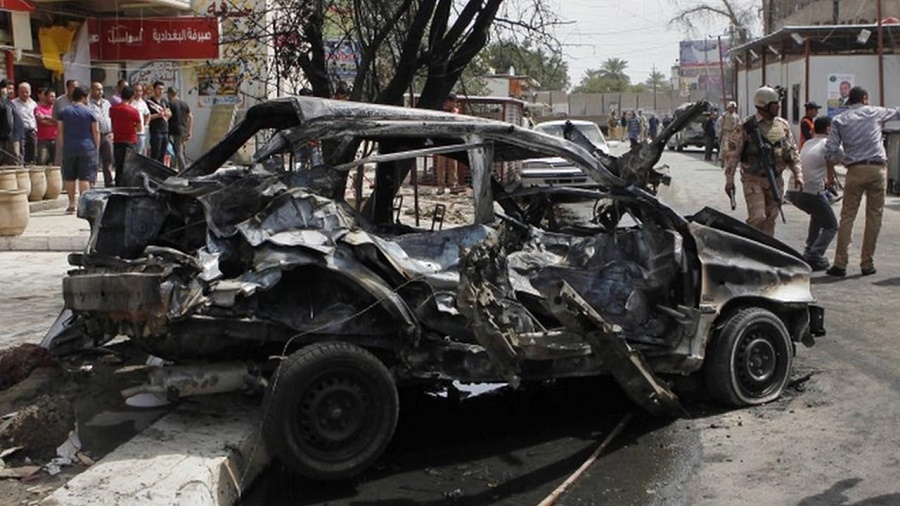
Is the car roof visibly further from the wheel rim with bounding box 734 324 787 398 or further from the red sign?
the red sign

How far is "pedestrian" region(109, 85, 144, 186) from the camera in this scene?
1430 centimetres

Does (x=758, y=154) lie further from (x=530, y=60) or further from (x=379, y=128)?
(x=379, y=128)

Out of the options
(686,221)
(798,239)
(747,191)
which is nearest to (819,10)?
(798,239)

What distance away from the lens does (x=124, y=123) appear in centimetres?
1440

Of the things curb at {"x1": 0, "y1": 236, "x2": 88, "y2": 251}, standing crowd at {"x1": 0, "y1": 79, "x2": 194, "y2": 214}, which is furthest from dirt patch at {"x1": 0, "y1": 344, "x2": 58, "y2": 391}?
curb at {"x1": 0, "y1": 236, "x2": 88, "y2": 251}

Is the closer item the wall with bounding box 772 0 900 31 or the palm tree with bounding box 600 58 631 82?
the wall with bounding box 772 0 900 31

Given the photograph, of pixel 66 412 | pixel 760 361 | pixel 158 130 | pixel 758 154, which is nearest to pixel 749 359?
pixel 760 361

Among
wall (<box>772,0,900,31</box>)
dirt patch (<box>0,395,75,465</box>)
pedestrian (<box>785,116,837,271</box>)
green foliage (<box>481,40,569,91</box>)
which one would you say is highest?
wall (<box>772,0,900,31</box>)

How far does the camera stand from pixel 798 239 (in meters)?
13.5

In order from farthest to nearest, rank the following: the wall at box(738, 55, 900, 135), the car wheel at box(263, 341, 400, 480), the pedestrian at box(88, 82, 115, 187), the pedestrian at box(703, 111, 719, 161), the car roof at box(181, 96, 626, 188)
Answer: the pedestrian at box(703, 111, 719, 161) → the wall at box(738, 55, 900, 135) → the pedestrian at box(88, 82, 115, 187) → the car roof at box(181, 96, 626, 188) → the car wheel at box(263, 341, 400, 480)

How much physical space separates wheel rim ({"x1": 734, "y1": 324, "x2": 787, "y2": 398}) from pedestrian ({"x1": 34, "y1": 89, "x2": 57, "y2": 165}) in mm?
14610

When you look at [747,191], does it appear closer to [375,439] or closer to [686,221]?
[686,221]

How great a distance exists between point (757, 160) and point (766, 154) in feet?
0.42

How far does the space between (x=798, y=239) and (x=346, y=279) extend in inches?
388
